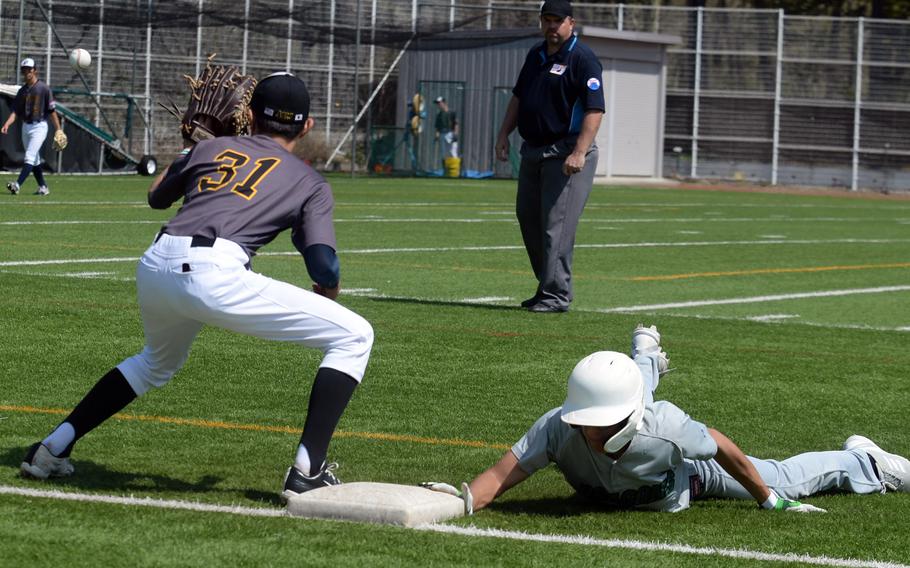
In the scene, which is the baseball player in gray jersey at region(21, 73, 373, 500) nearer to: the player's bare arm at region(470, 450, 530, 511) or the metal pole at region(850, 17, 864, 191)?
the player's bare arm at region(470, 450, 530, 511)

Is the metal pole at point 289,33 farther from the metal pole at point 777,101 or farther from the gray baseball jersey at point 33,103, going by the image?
the metal pole at point 777,101

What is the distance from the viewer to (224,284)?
5559 millimetres

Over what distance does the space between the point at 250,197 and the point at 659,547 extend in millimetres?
1876

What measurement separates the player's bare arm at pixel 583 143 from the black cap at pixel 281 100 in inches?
242

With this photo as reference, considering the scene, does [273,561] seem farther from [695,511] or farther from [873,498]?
[873,498]

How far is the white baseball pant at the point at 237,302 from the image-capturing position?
5.57 m

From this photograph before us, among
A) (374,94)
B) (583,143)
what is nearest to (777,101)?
(374,94)

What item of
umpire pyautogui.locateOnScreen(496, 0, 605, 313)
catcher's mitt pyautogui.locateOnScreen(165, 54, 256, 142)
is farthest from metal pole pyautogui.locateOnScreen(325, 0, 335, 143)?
catcher's mitt pyautogui.locateOnScreen(165, 54, 256, 142)

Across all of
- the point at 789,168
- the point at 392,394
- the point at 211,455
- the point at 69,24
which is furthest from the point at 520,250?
the point at 789,168

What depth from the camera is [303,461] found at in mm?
5695

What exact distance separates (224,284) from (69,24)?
1148 inches

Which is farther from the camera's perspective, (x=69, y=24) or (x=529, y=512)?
(x=69, y=24)

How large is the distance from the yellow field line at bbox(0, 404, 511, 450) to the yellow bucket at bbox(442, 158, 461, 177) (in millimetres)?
33420

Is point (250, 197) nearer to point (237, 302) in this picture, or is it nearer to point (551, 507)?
point (237, 302)
